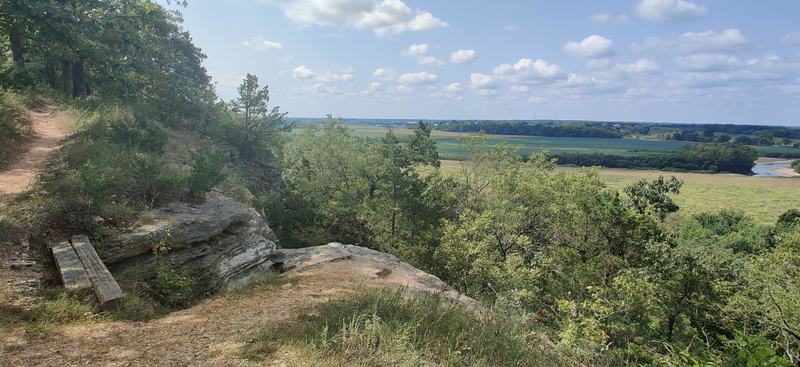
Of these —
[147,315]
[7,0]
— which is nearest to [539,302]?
[147,315]

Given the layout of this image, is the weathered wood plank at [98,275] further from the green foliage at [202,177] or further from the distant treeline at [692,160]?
the distant treeline at [692,160]

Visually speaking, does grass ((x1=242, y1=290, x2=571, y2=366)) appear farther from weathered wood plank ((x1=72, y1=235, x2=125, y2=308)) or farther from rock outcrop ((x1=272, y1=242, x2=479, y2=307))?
rock outcrop ((x1=272, y1=242, x2=479, y2=307))

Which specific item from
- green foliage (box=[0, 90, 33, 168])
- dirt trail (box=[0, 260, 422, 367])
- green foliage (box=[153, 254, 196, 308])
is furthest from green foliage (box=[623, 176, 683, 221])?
green foliage (box=[0, 90, 33, 168])

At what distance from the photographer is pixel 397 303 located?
20.1ft

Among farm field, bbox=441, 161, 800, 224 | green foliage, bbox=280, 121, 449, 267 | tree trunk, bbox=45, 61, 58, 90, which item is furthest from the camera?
farm field, bbox=441, 161, 800, 224

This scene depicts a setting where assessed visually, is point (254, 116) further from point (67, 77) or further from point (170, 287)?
point (170, 287)

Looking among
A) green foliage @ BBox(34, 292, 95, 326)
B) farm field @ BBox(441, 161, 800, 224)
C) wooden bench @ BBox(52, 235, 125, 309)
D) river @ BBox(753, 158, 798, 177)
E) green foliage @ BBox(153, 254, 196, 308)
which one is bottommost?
farm field @ BBox(441, 161, 800, 224)

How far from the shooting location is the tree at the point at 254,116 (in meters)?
27.5

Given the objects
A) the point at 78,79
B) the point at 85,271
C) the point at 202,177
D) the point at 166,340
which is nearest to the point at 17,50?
the point at 78,79

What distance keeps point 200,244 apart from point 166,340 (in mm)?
4379

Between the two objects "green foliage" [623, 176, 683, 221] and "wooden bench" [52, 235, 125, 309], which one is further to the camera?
"green foliage" [623, 176, 683, 221]

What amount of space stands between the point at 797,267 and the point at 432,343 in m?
19.5

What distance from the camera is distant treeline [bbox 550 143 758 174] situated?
12219 cm

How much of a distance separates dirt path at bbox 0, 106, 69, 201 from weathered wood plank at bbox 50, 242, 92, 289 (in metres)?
→ 1.82
